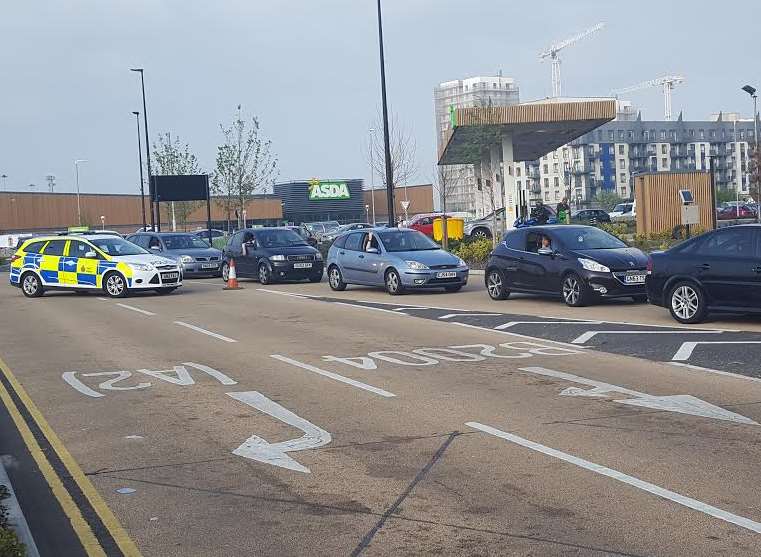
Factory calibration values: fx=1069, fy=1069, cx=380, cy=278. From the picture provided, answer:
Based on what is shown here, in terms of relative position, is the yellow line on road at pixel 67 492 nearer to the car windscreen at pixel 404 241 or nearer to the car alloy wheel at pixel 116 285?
the car windscreen at pixel 404 241

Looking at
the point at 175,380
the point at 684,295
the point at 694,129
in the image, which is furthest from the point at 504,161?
the point at 694,129

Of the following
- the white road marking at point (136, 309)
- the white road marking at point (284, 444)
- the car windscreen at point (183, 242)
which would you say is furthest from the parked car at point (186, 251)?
the white road marking at point (284, 444)

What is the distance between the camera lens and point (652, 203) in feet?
122

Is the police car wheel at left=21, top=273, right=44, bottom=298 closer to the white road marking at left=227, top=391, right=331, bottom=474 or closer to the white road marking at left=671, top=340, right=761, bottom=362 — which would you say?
the white road marking at left=671, top=340, right=761, bottom=362

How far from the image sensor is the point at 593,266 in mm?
18609

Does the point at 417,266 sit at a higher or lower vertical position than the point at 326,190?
lower

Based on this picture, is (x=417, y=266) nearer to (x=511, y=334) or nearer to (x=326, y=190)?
(x=511, y=334)

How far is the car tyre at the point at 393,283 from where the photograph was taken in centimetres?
2319

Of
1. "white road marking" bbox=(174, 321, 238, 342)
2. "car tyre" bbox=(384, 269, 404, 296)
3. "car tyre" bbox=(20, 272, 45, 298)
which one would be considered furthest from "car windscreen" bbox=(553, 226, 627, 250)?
"car tyre" bbox=(20, 272, 45, 298)

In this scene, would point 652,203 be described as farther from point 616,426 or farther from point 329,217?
point 329,217

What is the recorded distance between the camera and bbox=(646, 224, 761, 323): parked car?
48.0 ft

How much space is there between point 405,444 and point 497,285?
43.3 ft

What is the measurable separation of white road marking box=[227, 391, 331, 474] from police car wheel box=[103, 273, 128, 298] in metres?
16.7

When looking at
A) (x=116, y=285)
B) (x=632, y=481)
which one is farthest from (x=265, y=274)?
(x=632, y=481)
